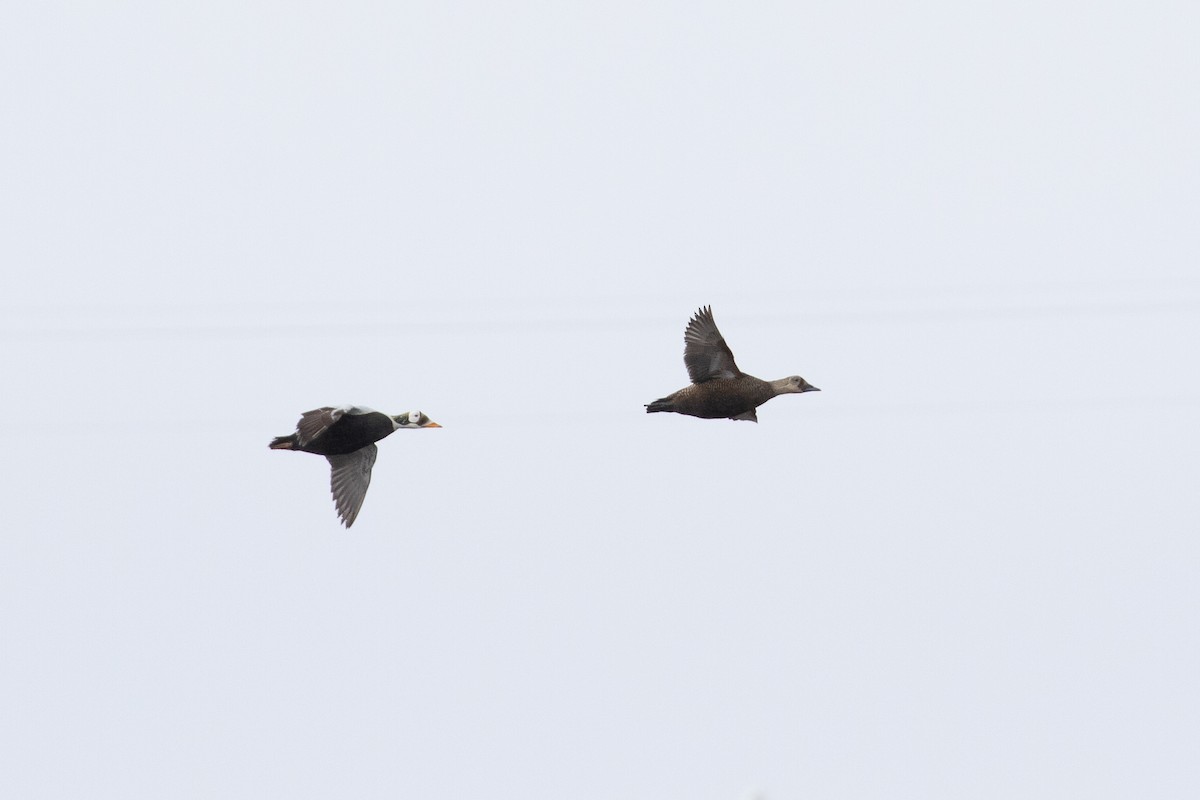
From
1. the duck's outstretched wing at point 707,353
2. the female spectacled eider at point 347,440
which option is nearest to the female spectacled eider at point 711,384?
the duck's outstretched wing at point 707,353

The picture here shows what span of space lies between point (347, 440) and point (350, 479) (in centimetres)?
87

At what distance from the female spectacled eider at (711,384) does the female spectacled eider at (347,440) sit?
2.92 metres

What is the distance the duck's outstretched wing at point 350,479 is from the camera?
39250 mm

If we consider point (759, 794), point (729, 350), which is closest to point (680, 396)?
point (729, 350)

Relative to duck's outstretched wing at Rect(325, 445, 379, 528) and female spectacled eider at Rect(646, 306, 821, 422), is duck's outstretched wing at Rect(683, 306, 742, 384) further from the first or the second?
duck's outstretched wing at Rect(325, 445, 379, 528)

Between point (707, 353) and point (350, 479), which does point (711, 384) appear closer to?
point (707, 353)

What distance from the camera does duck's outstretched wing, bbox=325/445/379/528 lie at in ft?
129

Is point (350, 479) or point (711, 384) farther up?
point (711, 384)

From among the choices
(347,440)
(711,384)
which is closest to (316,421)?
(347,440)

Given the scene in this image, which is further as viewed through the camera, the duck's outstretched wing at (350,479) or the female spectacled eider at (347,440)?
the duck's outstretched wing at (350,479)

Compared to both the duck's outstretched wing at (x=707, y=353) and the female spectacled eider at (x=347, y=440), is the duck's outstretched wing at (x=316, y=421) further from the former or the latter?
the duck's outstretched wing at (x=707, y=353)

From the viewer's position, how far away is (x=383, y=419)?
127 ft

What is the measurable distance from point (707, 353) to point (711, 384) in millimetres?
350

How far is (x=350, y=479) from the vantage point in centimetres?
3938
